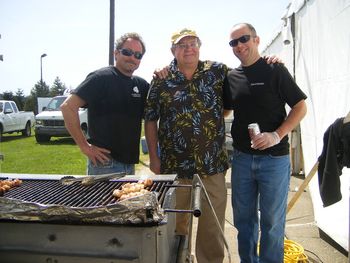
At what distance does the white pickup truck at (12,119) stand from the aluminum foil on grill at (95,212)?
16.2m

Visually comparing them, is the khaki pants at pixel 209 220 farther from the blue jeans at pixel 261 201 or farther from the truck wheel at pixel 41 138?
the truck wheel at pixel 41 138

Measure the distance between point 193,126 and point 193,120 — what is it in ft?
0.17

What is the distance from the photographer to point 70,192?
2.31m

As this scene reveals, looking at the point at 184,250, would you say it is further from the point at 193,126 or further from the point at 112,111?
the point at 112,111

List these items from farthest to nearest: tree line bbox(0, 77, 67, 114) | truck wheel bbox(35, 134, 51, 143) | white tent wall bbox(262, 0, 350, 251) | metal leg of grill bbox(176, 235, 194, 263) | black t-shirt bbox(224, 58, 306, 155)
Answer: tree line bbox(0, 77, 67, 114)
truck wheel bbox(35, 134, 51, 143)
white tent wall bbox(262, 0, 350, 251)
black t-shirt bbox(224, 58, 306, 155)
metal leg of grill bbox(176, 235, 194, 263)

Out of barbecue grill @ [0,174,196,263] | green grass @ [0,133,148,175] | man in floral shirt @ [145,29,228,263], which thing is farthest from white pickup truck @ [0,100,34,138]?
barbecue grill @ [0,174,196,263]

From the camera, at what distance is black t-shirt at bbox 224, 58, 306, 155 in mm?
2885

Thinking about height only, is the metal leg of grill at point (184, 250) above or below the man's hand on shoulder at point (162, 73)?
below

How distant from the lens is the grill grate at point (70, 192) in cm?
209

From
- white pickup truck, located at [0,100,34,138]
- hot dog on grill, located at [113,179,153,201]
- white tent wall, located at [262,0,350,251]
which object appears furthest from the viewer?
white pickup truck, located at [0,100,34,138]

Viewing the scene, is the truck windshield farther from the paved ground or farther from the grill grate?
the grill grate

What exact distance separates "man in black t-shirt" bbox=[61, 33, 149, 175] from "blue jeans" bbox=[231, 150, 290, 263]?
1.04m

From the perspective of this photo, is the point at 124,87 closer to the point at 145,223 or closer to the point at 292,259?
the point at 145,223

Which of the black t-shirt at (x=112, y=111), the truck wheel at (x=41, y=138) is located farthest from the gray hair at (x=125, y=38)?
the truck wheel at (x=41, y=138)
